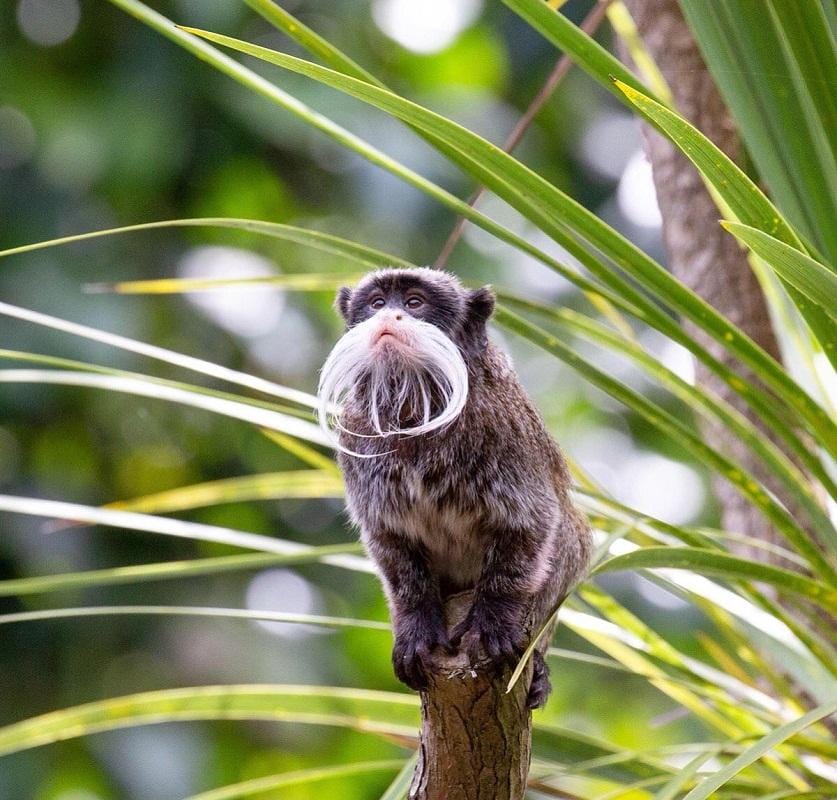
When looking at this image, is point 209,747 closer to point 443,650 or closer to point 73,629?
point 73,629

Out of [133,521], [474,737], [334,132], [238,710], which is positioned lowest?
[474,737]

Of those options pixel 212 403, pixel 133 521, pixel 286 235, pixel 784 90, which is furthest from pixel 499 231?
pixel 133 521

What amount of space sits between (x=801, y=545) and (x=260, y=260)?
4.32m

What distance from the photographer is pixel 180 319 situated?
6020 mm

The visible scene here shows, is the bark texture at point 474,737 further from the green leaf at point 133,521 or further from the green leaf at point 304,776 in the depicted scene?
the green leaf at point 133,521

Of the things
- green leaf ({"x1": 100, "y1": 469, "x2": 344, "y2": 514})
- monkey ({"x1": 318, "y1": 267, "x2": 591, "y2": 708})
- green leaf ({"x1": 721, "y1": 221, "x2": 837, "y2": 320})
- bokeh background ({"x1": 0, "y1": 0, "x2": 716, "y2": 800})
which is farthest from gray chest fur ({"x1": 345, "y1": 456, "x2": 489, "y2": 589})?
bokeh background ({"x1": 0, "y1": 0, "x2": 716, "y2": 800})

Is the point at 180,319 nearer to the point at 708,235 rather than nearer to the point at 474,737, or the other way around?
the point at 708,235

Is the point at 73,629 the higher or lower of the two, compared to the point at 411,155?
lower

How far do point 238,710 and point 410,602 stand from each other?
1.54 ft

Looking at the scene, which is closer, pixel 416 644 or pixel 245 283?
pixel 416 644

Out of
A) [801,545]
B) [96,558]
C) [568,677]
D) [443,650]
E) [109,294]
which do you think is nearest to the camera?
[443,650]

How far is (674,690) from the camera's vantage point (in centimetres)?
260

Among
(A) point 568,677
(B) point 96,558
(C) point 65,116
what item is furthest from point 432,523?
(A) point 568,677

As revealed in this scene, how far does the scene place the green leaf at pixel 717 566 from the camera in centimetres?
158
